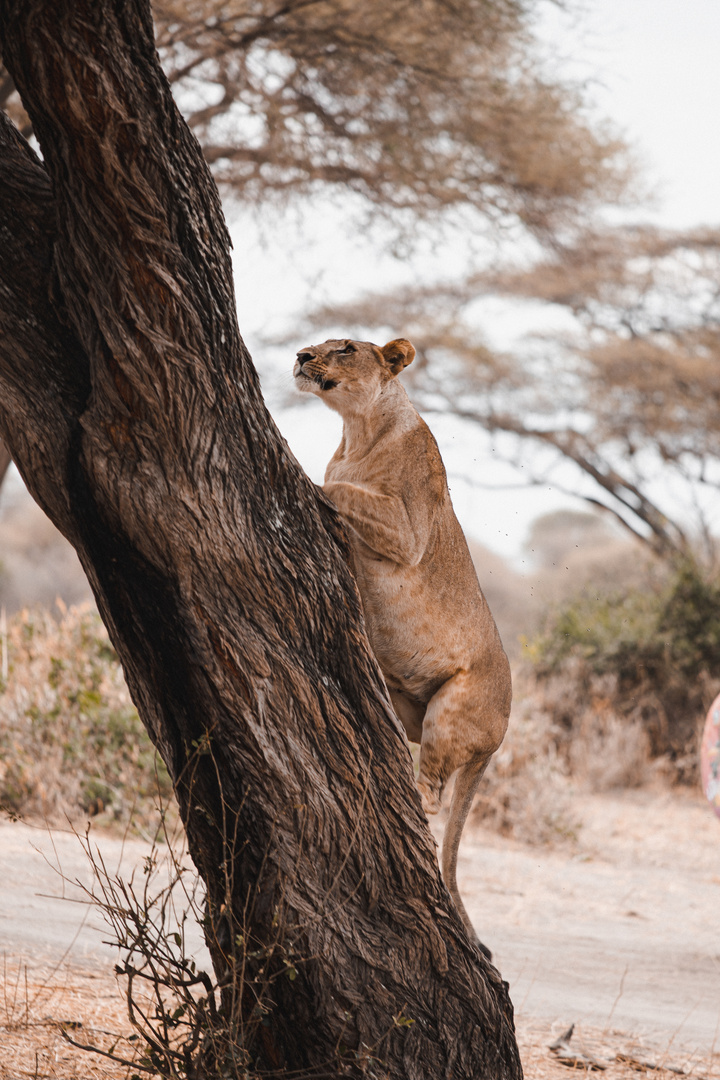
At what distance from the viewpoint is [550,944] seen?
5820mm

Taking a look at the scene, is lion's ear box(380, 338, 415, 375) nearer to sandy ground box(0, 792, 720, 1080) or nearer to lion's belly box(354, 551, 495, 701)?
lion's belly box(354, 551, 495, 701)

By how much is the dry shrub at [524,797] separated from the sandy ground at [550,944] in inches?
7.1

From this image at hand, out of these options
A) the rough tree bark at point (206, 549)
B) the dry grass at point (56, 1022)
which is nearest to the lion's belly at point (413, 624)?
the rough tree bark at point (206, 549)

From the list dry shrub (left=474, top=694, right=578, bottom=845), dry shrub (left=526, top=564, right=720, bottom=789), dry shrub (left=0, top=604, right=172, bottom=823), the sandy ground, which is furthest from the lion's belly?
dry shrub (left=526, top=564, right=720, bottom=789)

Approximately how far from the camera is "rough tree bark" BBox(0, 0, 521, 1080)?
2467 millimetres

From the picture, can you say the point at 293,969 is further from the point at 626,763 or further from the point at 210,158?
the point at 626,763

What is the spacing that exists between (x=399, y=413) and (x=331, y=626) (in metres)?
0.82

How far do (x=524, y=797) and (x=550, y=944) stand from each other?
2.84 m

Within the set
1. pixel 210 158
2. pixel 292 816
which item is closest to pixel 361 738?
pixel 292 816

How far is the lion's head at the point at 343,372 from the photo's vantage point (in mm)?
3211

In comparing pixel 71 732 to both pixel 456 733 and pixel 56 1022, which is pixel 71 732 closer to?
pixel 56 1022

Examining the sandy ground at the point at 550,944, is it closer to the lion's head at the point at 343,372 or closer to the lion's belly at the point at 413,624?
the lion's belly at the point at 413,624

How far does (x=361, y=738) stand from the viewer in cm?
280

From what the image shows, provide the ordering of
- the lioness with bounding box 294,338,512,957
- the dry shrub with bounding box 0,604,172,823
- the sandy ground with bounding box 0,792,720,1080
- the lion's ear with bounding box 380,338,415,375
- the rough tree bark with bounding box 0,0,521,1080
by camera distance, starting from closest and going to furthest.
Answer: the rough tree bark with bounding box 0,0,521,1080
the lioness with bounding box 294,338,512,957
the lion's ear with bounding box 380,338,415,375
the sandy ground with bounding box 0,792,720,1080
the dry shrub with bounding box 0,604,172,823
